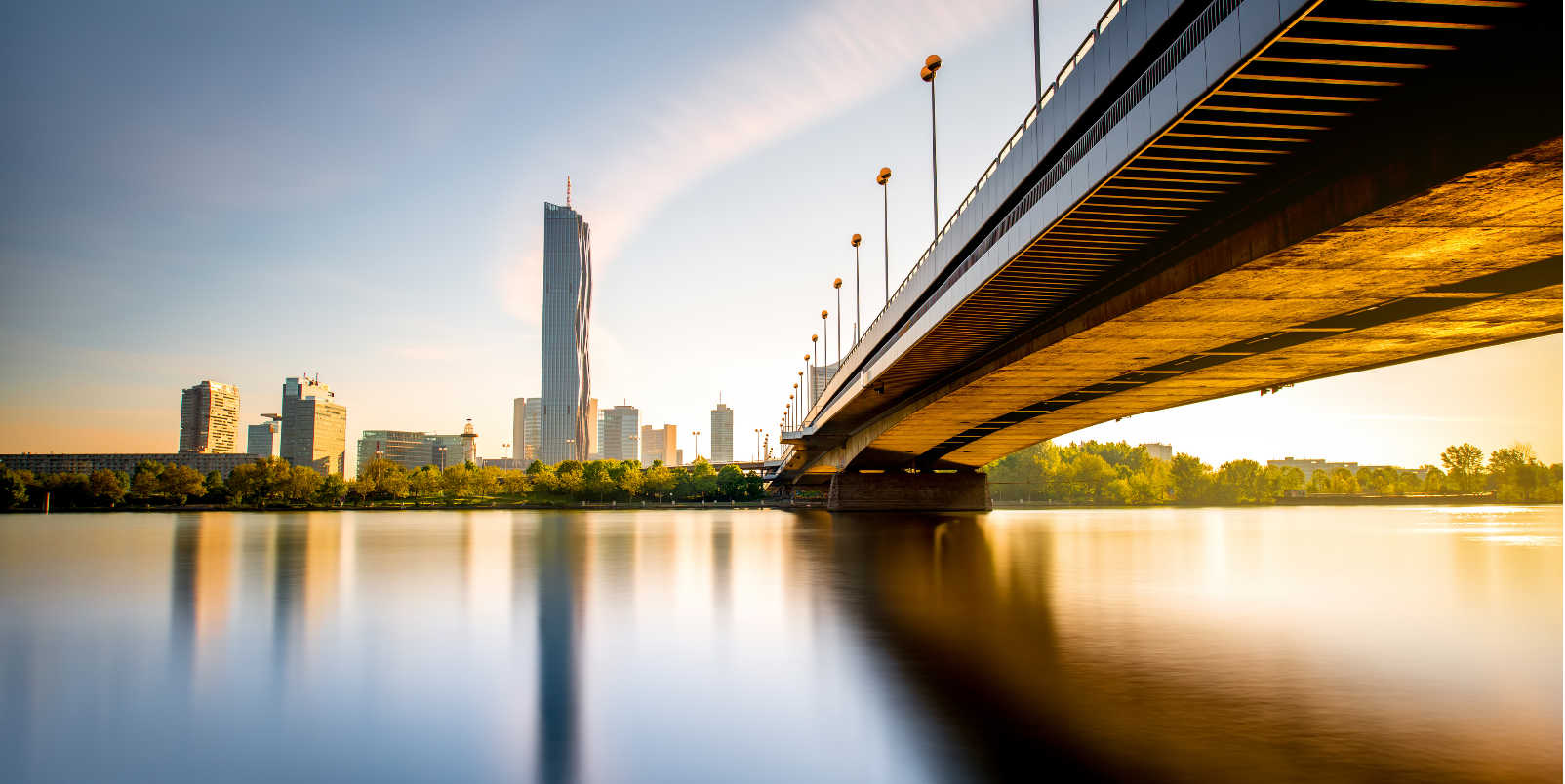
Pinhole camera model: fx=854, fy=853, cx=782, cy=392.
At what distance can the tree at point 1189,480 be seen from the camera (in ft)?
448

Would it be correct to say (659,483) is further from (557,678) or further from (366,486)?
(557,678)

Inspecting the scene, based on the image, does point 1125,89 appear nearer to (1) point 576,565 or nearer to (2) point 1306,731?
(2) point 1306,731

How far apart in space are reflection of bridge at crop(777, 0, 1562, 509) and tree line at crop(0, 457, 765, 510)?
8868 cm

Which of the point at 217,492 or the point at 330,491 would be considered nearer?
the point at 217,492

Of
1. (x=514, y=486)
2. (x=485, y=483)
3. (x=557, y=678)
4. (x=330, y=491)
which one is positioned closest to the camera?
(x=557, y=678)

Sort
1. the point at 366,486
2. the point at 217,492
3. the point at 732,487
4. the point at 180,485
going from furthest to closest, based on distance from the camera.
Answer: the point at 732,487 → the point at 366,486 → the point at 217,492 → the point at 180,485

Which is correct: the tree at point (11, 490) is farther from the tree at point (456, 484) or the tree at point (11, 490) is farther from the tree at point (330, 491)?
the tree at point (456, 484)

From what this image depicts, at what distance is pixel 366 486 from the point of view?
109 metres

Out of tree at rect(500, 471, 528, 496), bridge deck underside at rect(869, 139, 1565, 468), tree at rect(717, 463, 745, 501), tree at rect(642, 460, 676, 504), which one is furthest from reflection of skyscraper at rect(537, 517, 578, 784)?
tree at rect(500, 471, 528, 496)

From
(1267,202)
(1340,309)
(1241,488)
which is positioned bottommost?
(1241,488)

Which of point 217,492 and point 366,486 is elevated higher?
point 366,486

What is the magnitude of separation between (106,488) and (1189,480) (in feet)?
490

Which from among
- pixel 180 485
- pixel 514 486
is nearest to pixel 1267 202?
pixel 514 486

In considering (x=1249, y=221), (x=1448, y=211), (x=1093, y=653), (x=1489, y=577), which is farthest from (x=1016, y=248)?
(x=1489, y=577)
